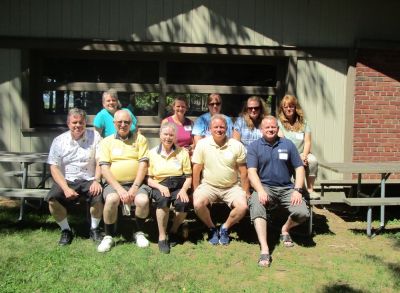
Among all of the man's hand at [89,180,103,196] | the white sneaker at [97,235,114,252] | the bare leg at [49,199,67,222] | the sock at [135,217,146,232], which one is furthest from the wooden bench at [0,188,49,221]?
the sock at [135,217,146,232]

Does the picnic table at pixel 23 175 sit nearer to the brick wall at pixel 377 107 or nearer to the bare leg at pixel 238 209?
the bare leg at pixel 238 209

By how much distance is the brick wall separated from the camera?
7211 mm

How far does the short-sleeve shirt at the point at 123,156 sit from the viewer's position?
16.5 feet

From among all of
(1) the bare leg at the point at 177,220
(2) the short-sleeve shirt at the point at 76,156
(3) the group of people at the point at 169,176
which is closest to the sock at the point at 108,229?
(3) the group of people at the point at 169,176

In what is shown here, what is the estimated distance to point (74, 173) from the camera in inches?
203

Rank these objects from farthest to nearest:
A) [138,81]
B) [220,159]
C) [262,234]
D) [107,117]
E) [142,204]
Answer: [138,81] < [107,117] < [220,159] < [142,204] < [262,234]

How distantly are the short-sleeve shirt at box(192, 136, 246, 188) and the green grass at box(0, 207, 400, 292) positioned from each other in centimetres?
71

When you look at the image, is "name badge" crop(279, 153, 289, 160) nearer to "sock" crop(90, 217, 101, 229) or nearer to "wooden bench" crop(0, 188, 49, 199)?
"sock" crop(90, 217, 101, 229)

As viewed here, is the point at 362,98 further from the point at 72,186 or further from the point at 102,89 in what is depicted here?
the point at 72,186

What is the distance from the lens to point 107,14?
271 inches

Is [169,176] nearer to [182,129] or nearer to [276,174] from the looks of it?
[182,129]

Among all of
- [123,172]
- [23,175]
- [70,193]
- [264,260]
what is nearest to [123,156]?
[123,172]

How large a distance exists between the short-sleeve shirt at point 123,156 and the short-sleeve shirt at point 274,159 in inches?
46.0

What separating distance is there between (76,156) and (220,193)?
5.26 feet
